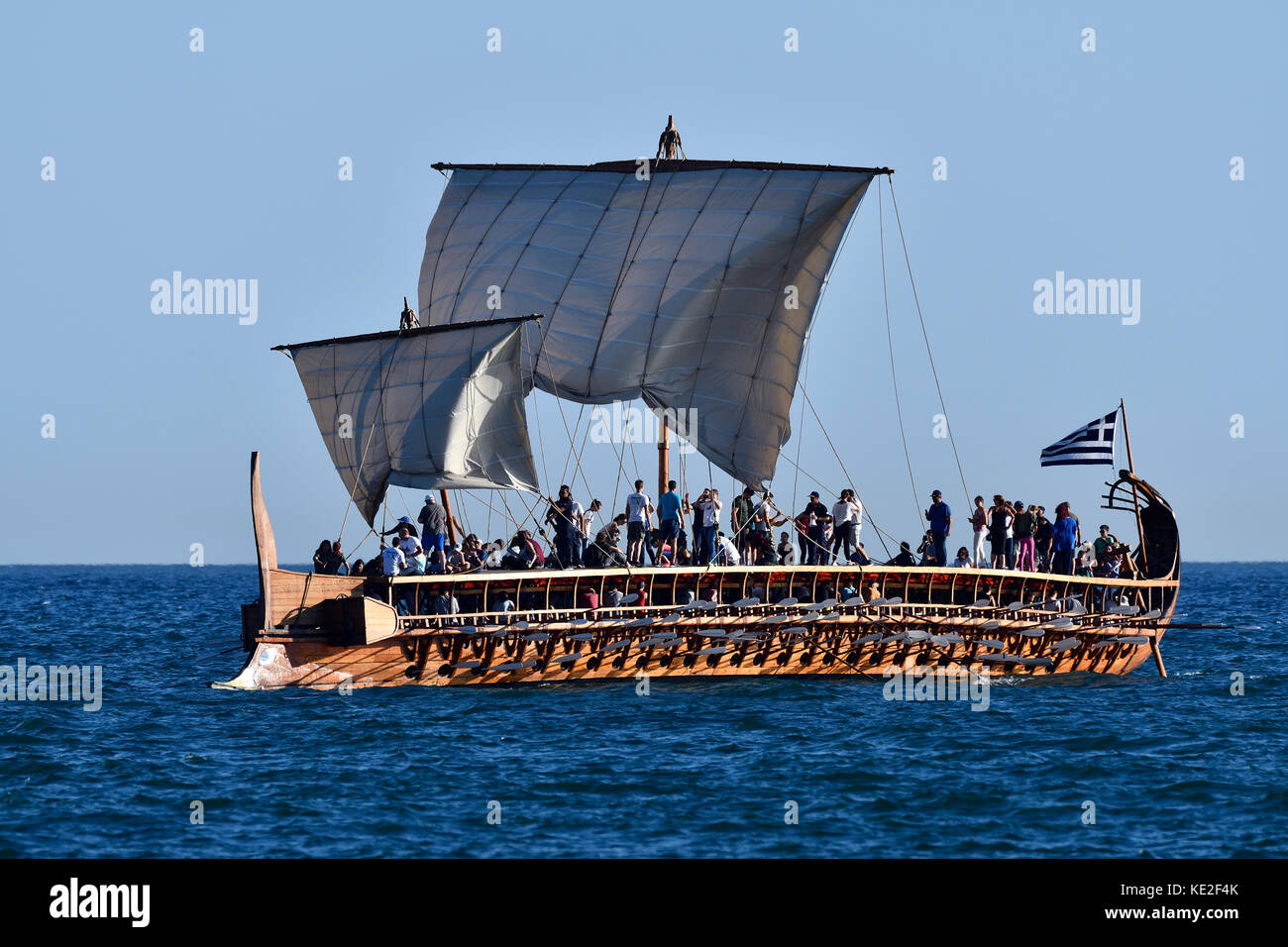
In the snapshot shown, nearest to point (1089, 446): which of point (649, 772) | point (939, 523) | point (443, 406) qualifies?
point (939, 523)

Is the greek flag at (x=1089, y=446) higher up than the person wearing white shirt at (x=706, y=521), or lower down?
higher up

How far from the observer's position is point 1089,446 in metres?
38.6

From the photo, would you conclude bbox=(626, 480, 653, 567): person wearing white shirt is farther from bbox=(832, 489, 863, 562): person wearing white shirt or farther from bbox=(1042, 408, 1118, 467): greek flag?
bbox=(1042, 408, 1118, 467): greek flag

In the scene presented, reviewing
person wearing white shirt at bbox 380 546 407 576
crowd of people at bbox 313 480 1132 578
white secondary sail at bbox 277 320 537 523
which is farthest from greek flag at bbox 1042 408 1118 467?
person wearing white shirt at bbox 380 546 407 576

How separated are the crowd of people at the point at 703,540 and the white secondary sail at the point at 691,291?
211 inches

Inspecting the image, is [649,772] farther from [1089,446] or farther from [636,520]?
[1089,446]

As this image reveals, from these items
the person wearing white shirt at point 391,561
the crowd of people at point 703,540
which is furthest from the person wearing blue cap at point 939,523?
the person wearing white shirt at point 391,561

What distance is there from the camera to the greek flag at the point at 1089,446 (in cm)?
3847

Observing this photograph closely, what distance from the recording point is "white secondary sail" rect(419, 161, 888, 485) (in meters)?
43.4

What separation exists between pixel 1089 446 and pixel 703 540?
32.1ft

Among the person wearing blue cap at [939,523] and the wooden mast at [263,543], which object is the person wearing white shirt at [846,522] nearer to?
the person wearing blue cap at [939,523]

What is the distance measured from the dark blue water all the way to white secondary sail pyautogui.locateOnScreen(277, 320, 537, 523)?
6.09m
